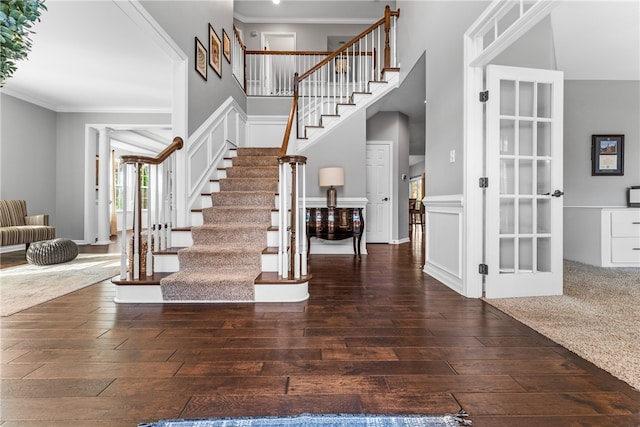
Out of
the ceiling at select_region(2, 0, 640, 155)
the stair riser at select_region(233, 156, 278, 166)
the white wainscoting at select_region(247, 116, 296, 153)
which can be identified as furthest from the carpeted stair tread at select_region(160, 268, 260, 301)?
the white wainscoting at select_region(247, 116, 296, 153)

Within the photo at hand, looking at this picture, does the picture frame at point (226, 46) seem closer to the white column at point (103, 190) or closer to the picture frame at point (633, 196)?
the white column at point (103, 190)

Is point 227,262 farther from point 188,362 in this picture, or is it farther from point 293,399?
point 293,399

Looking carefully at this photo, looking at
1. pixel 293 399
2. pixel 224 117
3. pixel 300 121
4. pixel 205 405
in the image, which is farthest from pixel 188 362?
pixel 300 121

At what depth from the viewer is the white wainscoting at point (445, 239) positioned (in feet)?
9.28

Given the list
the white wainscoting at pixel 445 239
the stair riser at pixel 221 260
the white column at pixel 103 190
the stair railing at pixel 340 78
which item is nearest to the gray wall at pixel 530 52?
the white wainscoting at pixel 445 239

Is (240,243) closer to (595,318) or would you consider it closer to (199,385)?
(199,385)

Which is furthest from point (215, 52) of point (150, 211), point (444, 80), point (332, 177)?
point (444, 80)

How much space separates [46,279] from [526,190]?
4534 millimetres

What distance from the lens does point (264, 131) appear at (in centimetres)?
607

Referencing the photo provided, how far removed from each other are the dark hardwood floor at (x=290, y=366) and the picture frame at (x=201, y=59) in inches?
108

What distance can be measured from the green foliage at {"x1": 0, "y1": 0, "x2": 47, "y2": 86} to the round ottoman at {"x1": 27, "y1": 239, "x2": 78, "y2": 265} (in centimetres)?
349

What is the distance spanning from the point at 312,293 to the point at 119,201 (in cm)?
911

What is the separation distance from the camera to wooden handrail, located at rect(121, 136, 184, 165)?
Answer: 8.70 ft

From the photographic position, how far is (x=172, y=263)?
289 cm
